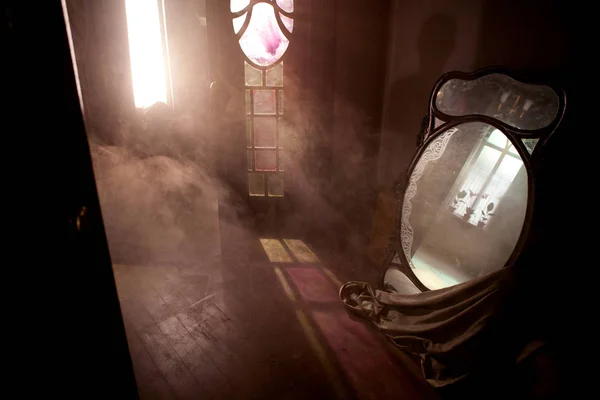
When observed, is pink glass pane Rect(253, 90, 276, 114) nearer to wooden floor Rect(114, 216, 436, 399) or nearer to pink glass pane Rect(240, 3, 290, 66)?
pink glass pane Rect(240, 3, 290, 66)

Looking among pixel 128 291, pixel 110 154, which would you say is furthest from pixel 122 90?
pixel 128 291

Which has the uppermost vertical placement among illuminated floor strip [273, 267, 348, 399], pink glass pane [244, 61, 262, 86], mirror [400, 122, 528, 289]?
pink glass pane [244, 61, 262, 86]

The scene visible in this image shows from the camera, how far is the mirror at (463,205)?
2297mm

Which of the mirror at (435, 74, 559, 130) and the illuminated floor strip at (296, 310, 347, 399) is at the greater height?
the mirror at (435, 74, 559, 130)

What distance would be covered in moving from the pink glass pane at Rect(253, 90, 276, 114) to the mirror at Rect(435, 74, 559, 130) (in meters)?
1.69

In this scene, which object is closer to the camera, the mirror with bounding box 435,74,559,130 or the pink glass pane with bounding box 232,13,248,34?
the mirror with bounding box 435,74,559,130

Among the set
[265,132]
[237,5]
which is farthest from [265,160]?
[237,5]

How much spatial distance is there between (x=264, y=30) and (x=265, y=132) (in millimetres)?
1015

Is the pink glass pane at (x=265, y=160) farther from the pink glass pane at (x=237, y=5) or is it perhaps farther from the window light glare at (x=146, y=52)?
the pink glass pane at (x=237, y=5)

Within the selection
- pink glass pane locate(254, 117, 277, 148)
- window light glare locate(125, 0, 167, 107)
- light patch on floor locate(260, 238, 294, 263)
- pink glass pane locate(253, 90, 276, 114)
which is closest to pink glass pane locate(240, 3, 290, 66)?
pink glass pane locate(253, 90, 276, 114)

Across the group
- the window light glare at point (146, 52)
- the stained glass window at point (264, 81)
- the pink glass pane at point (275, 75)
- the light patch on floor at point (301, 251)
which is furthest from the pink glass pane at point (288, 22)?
the light patch on floor at point (301, 251)

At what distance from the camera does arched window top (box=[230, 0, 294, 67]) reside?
3328 mm

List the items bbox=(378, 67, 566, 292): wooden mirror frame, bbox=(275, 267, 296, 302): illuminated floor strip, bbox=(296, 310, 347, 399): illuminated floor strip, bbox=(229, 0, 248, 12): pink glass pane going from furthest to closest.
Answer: bbox=(229, 0, 248, 12): pink glass pane, bbox=(275, 267, 296, 302): illuminated floor strip, bbox=(296, 310, 347, 399): illuminated floor strip, bbox=(378, 67, 566, 292): wooden mirror frame

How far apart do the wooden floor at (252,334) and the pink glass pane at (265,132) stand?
49.5 inches
